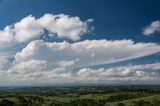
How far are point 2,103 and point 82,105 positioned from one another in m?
41.8

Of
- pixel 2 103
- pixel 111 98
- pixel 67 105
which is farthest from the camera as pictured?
pixel 111 98

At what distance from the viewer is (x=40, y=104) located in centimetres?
14525

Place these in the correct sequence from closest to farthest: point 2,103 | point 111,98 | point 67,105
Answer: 1. point 2,103
2. point 67,105
3. point 111,98

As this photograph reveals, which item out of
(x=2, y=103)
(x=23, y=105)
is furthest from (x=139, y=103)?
(x=2, y=103)

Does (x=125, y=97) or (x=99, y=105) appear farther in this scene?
(x=125, y=97)

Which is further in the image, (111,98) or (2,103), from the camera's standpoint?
(111,98)

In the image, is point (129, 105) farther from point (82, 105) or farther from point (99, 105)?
point (82, 105)

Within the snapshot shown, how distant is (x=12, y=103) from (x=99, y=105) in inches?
1824

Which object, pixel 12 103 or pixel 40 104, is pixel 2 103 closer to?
pixel 12 103

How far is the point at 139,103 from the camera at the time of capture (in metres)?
150

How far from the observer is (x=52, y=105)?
455ft

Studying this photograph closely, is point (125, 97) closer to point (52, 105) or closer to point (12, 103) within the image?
point (52, 105)

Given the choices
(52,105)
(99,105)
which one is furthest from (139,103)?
(52,105)

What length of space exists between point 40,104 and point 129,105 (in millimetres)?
48393
